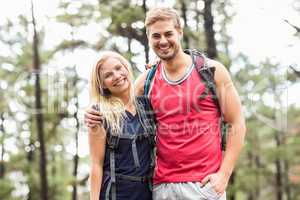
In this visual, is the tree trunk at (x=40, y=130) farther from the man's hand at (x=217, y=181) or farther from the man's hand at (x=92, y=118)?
the man's hand at (x=217, y=181)

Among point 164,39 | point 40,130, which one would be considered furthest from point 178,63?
point 40,130

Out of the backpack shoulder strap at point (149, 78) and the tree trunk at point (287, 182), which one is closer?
the backpack shoulder strap at point (149, 78)

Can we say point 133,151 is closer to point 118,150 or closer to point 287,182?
point 118,150

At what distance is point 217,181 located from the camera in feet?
10.8

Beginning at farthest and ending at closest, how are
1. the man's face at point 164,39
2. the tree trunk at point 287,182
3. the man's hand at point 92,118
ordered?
1. the tree trunk at point 287,182
2. the man's face at point 164,39
3. the man's hand at point 92,118

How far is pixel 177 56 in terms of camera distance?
11.4 ft

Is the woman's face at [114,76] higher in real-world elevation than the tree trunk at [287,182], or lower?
higher

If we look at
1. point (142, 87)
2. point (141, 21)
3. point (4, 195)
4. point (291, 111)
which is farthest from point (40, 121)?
point (142, 87)

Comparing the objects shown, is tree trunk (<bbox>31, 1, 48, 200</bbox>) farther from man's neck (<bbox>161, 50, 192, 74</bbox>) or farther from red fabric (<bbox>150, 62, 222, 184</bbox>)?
red fabric (<bbox>150, 62, 222, 184</bbox>)

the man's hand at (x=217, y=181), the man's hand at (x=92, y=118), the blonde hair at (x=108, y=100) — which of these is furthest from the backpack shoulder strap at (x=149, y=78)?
the man's hand at (x=217, y=181)

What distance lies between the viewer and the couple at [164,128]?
3.30m

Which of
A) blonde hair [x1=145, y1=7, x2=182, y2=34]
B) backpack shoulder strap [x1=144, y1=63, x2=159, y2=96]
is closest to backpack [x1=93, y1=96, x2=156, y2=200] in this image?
backpack shoulder strap [x1=144, y1=63, x2=159, y2=96]

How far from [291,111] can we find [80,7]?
11.6m

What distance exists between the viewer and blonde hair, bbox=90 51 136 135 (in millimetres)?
3299
